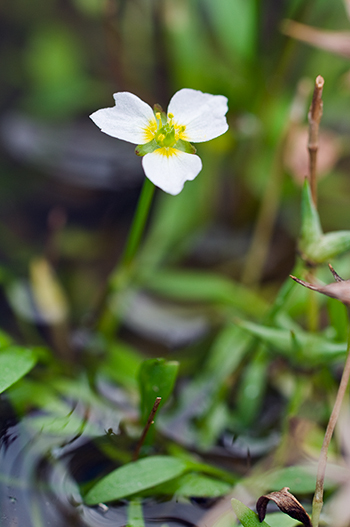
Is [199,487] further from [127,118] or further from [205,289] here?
[127,118]

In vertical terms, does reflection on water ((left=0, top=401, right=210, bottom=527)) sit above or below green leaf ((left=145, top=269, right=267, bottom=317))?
below

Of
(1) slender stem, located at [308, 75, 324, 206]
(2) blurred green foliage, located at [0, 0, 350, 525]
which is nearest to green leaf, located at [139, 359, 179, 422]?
(2) blurred green foliage, located at [0, 0, 350, 525]

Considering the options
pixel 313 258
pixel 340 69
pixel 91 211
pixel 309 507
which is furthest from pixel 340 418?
pixel 340 69

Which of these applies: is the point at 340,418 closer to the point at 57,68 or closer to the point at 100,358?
the point at 100,358

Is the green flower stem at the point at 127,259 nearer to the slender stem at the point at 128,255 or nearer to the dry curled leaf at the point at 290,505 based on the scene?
the slender stem at the point at 128,255

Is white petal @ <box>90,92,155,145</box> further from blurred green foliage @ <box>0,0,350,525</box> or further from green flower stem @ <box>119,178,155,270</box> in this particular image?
blurred green foliage @ <box>0,0,350,525</box>

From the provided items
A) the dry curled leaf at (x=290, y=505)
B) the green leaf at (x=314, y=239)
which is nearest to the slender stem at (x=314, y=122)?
the green leaf at (x=314, y=239)

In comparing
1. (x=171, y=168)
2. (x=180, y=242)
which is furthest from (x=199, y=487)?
(x=180, y=242)
